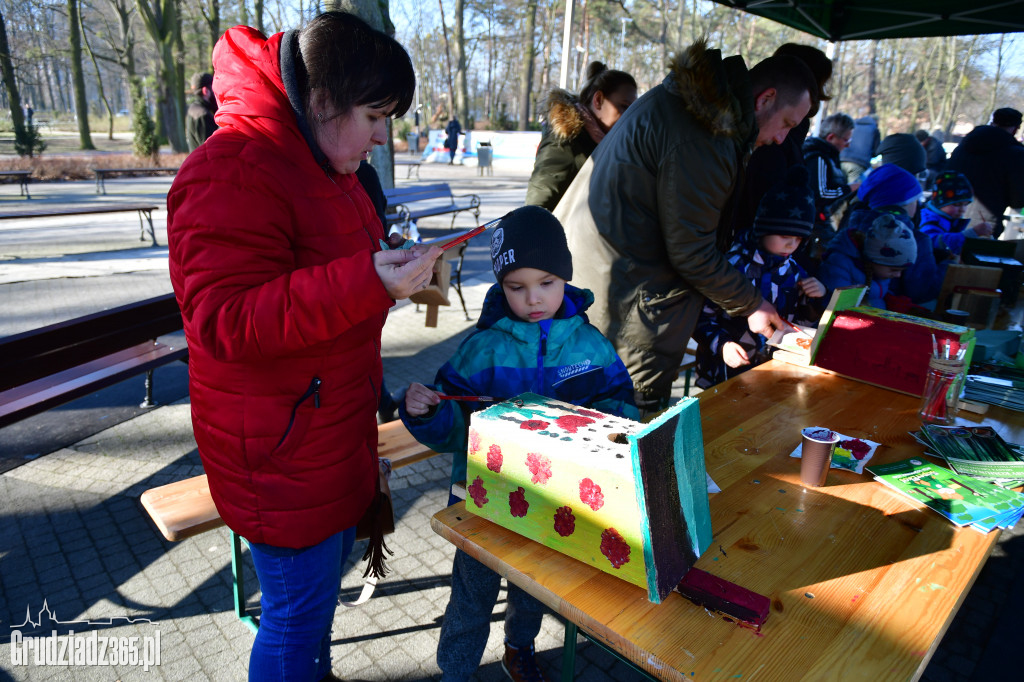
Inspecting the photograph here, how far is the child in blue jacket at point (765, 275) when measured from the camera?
252cm

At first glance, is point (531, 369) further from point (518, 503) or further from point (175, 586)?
point (175, 586)

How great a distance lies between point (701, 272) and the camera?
89.5 inches

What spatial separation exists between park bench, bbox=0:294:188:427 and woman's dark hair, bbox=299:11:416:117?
199cm

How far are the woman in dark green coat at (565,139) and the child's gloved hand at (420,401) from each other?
202 cm

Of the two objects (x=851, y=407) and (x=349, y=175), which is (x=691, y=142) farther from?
(x=349, y=175)

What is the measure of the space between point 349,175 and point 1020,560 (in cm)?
344

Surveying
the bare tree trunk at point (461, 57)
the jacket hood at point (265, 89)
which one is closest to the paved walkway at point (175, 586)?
the jacket hood at point (265, 89)

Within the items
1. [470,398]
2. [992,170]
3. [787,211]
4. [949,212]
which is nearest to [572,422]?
[470,398]

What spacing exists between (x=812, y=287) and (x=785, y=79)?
0.94 m

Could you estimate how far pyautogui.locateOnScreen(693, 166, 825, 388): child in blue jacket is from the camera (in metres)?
2.52

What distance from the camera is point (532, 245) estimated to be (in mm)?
1700

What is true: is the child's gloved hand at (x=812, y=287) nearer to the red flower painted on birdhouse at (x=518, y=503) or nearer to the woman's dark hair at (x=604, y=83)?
the woman's dark hair at (x=604, y=83)

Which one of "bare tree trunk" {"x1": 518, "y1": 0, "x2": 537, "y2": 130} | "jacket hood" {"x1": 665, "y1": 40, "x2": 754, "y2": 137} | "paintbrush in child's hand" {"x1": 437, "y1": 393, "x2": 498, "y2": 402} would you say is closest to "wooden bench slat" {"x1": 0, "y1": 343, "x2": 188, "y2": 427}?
"paintbrush in child's hand" {"x1": 437, "y1": 393, "x2": 498, "y2": 402}

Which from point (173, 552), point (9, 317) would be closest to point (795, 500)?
point (173, 552)
